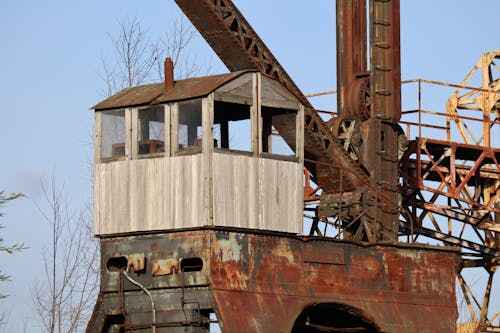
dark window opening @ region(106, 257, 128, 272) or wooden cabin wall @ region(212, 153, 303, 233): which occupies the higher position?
wooden cabin wall @ region(212, 153, 303, 233)

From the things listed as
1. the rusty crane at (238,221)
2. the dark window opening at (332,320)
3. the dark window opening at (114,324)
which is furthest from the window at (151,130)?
the dark window opening at (332,320)

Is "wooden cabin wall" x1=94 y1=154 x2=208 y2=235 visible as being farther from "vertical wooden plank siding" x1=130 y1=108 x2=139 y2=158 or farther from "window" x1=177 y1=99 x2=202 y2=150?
"window" x1=177 y1=99 x2=202 y2=150

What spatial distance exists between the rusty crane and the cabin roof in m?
0.04

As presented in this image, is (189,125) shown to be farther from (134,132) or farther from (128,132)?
(128,132)

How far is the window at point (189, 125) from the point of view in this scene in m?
23.8

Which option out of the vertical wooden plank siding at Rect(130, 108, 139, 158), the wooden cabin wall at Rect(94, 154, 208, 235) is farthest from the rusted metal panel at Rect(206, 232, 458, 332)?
the vertical wooden plank siding at Rect(130, 108, 139, 158)

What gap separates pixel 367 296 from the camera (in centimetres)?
2575

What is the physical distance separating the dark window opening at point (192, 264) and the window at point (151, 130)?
2134 mm

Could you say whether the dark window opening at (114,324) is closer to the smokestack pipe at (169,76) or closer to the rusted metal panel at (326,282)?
the rusted metal panel at (326,282)

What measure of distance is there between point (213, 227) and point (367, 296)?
4.12 m

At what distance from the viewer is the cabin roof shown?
23969mm

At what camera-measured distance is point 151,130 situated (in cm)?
2458

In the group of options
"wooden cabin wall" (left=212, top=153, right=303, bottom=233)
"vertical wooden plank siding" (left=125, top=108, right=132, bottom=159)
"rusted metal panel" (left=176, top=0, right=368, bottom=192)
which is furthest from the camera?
"rusted metal panel" (left=176, top=0, right=368, bottom=192)

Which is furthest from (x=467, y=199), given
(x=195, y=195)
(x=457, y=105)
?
(x=195, y=195)
